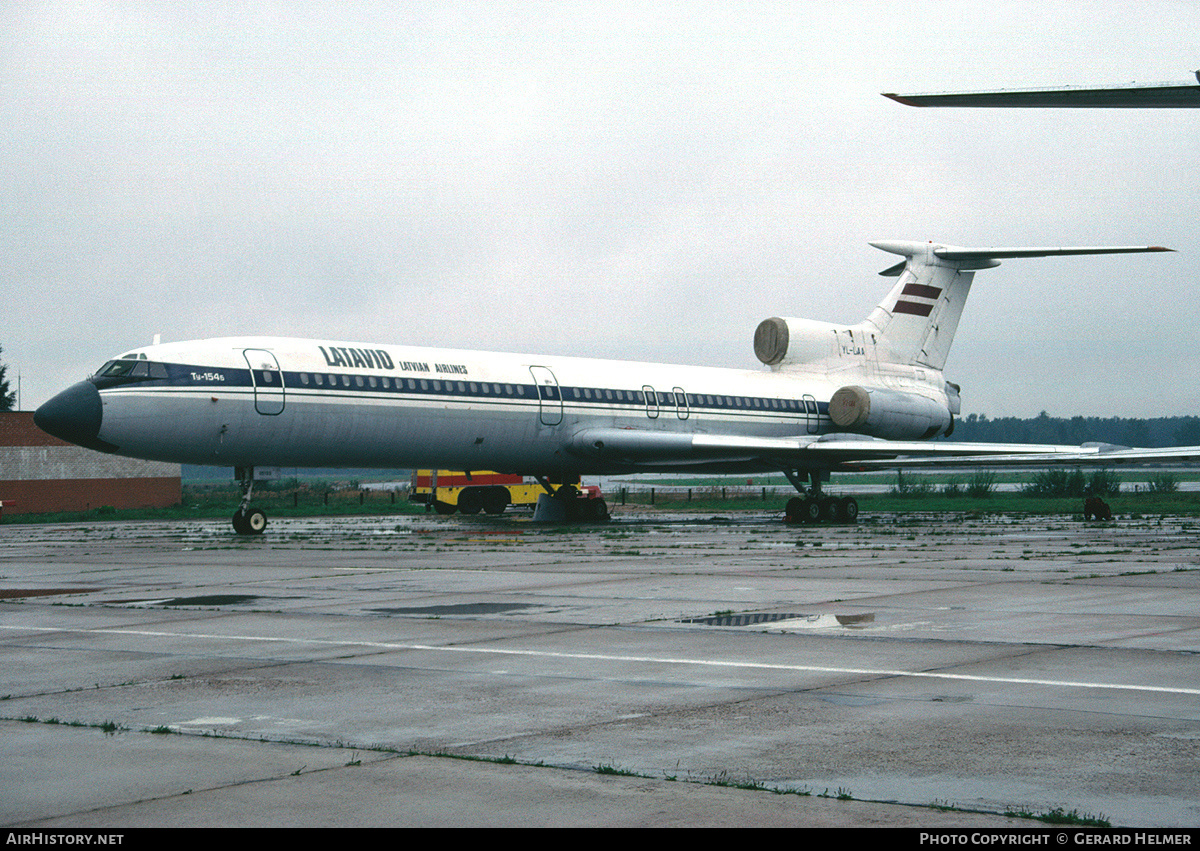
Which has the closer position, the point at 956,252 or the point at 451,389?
the point at 451,389

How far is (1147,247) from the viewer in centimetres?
3381

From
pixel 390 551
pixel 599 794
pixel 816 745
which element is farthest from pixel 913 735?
pixel 390 551

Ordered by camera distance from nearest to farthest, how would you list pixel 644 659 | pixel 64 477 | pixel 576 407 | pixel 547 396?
pixel 644 659, pixel 547 396, pixel 576 407, pixel 64 477

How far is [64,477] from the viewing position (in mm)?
50875

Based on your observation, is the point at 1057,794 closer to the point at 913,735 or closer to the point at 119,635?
the point at 913,735

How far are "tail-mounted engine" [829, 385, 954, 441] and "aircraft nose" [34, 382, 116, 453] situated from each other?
20188mm

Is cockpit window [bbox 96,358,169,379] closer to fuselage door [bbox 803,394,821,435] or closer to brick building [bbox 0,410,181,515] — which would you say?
fuselage door [bbox 803,394,821,435]

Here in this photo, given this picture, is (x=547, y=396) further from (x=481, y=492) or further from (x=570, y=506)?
(x=481, y=492)

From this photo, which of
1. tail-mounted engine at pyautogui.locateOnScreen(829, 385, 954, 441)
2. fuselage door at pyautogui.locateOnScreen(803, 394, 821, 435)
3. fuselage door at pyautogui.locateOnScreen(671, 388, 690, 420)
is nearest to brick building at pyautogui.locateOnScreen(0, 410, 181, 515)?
fuselage door at pyautogui.locateOnScreen(671, 388, 690, 420)

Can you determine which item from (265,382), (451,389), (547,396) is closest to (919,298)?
(547,396)

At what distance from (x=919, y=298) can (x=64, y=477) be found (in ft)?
114

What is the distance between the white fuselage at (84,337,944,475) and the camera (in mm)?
25125

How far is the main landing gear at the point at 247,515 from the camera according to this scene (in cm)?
2739

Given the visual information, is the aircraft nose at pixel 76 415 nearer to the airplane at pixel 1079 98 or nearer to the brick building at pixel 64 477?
the airplane at pixel 1079 98
